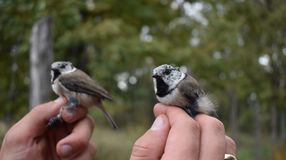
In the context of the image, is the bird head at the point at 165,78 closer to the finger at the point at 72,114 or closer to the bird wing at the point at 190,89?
the bird wing at the point at 190,89

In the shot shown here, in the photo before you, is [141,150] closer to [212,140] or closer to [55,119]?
[212,140]

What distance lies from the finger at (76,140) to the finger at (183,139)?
104 cm

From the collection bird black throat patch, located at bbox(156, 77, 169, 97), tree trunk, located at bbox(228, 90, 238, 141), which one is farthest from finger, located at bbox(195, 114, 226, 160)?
tree trunk, located at bbox(228, 90, 238, 141)

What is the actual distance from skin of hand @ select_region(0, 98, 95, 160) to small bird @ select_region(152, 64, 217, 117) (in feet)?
2.57

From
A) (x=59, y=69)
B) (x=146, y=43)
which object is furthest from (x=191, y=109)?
(x=146, y=43)

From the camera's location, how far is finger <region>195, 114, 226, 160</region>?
190 centimetres

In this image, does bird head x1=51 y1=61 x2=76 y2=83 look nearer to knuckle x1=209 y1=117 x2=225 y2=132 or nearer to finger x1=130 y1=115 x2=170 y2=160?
finger x1=130 y1=115 x2=170 y2=160

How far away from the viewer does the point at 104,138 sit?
41.3 ft

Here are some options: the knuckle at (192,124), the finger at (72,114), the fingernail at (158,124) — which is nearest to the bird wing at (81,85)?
the finger at (72,114)

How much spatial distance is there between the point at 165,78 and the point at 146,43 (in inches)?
238

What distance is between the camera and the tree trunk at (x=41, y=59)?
632cm

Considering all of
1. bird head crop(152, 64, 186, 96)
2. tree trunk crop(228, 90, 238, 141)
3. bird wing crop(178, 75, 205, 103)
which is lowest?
tree trunk crop(228, 90, 238, 141)

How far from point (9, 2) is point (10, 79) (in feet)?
→ 10.3

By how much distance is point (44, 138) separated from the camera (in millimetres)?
3137
